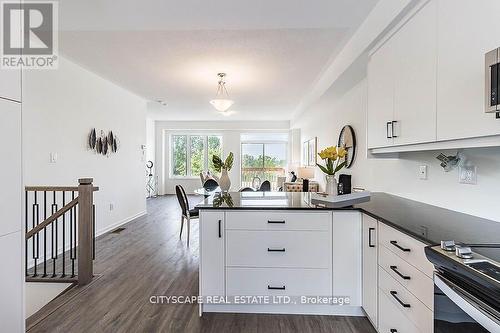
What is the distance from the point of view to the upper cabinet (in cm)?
123

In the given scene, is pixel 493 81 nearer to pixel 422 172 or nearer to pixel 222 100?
pixel 422 172

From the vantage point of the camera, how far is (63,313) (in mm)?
2258

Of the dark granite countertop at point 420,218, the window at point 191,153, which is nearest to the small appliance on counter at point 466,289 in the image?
the dark granite countertop at point 420,218

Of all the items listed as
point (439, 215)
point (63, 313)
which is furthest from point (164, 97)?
point (439, 215)

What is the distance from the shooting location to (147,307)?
2.33 meters

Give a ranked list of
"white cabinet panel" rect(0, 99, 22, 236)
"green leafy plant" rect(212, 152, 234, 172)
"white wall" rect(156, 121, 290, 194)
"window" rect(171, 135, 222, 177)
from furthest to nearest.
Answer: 1. "window" rect(171, 135, 222, 177)
2. "white wall" rect(156, 121, 290, 194)
3. "green leafy plant" rect(212, 152, 234, 172)
4. "white cabinet panel" rect(0, 99, 22, 236)

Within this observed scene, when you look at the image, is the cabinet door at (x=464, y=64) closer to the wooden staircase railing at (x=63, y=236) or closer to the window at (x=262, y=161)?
the wooden staircase railing at (x=63, y=236)

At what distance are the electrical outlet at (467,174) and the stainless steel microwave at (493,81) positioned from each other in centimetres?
81

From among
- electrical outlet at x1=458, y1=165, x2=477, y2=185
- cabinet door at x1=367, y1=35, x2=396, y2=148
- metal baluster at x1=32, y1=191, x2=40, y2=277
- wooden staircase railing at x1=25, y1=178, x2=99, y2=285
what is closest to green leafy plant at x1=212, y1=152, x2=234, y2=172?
cabinet door at x1=367, y1=35, x2=396, y2=148

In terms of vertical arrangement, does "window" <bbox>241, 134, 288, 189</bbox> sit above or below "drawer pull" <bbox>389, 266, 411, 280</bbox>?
above

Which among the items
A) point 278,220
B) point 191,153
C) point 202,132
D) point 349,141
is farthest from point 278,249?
point 191,153

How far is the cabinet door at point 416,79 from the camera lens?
5.15 ft

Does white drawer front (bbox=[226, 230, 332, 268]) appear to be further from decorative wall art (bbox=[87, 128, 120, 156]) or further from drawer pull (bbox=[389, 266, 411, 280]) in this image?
decorative wall art (bbox=[87, 128, 120, 156])

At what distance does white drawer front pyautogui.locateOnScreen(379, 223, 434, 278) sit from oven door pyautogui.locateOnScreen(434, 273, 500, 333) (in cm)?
19
